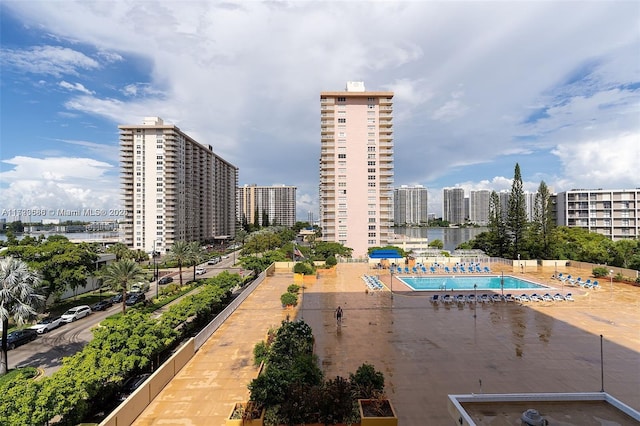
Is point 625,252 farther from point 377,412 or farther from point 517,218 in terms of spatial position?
point 377,412

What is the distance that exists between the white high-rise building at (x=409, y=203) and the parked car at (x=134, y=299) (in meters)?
136

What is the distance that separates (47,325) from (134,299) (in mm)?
7116

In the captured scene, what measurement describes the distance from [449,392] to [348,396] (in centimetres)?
400

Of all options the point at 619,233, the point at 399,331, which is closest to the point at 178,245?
the point at 399,331

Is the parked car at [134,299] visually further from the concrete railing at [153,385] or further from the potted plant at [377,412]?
the potted plant at [377,412]

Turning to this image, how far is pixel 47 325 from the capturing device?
20016mm

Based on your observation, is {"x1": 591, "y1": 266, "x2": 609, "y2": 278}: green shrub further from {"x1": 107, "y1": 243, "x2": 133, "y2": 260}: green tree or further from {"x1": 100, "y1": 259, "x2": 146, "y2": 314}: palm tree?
{"x1": 107, "y1": 243, "x2": 133, "y2": 260}: green tree

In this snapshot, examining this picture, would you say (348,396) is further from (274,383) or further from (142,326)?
(142,326)

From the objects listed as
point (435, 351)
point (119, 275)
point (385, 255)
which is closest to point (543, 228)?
point (385, 255)

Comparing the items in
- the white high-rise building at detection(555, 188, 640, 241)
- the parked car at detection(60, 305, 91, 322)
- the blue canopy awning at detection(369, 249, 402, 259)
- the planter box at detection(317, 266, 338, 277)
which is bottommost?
the parked car at detection(60, 305, 91, 322)

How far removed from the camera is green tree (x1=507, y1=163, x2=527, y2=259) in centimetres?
4356

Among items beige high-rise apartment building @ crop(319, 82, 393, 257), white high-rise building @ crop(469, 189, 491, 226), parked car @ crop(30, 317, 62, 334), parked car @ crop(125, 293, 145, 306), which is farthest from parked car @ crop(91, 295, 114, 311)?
white high-rise building @ crop(469, 189, 491, 226)

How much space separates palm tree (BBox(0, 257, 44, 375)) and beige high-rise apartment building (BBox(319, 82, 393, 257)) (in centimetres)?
4121

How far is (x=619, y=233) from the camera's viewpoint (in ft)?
199
